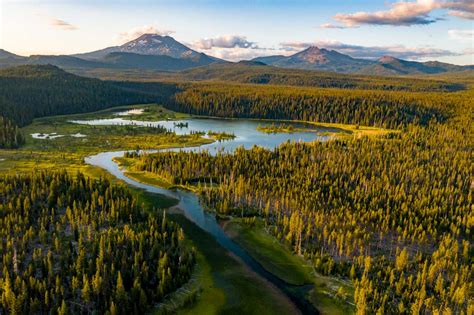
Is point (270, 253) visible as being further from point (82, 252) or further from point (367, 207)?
point (82, 252)

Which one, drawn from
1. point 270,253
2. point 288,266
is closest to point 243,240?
point 270,253

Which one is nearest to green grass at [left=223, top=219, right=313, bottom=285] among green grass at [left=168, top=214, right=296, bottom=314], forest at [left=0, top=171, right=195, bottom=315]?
green grass at [left=168, top=214, right=296, bottom=314]

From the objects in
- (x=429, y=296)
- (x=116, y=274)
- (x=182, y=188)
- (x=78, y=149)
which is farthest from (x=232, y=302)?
(x=78, y=149)

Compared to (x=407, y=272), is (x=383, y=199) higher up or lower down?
higher up

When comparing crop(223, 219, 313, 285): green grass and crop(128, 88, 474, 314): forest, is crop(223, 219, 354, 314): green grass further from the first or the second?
crop(128, 88, 474, 314): forest

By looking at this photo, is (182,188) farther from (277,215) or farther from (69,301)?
(69,301)

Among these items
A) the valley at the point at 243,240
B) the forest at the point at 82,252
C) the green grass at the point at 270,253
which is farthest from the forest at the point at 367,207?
the forest at the point at 82,252

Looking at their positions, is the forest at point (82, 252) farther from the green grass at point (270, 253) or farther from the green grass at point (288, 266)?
the green grass at point (288, 266)
